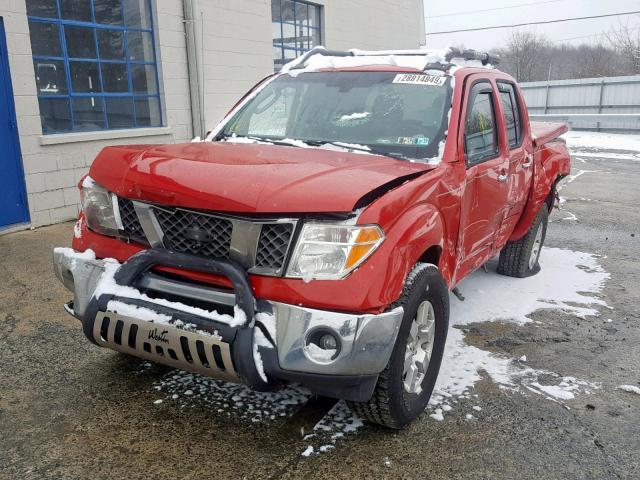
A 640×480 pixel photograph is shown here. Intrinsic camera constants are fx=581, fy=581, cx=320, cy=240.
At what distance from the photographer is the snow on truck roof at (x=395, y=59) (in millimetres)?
3893

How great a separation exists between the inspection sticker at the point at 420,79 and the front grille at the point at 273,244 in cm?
173

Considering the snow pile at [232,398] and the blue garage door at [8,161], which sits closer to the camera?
the snow pile at [232,398]

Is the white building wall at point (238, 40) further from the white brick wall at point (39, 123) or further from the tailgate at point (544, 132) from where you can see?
the tailgate at point (544, 132)

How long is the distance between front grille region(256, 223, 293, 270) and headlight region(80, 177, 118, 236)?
0.85 m

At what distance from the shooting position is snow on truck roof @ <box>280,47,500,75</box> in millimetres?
3893

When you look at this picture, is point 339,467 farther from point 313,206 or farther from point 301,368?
point 313,206

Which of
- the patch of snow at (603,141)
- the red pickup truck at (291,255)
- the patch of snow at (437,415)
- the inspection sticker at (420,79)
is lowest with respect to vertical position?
the patch of snow at (603,141)

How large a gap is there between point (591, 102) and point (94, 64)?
2462 cm

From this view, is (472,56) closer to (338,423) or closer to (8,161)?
(338,423)

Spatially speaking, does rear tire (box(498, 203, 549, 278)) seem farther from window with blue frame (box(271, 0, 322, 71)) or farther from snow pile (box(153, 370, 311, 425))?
window with blue frame (box(271, 0, 322, 71))

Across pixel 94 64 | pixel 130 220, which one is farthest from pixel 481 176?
pixel 94 64

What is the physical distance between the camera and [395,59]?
3951 mm

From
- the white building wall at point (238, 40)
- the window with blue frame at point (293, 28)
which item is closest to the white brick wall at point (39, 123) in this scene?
the white building wall at point (238, 40)

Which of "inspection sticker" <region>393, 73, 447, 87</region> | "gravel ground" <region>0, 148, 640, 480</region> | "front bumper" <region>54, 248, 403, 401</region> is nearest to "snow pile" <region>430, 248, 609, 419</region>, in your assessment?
"gravel ground" <region>0, 148, 640, 480</region>
